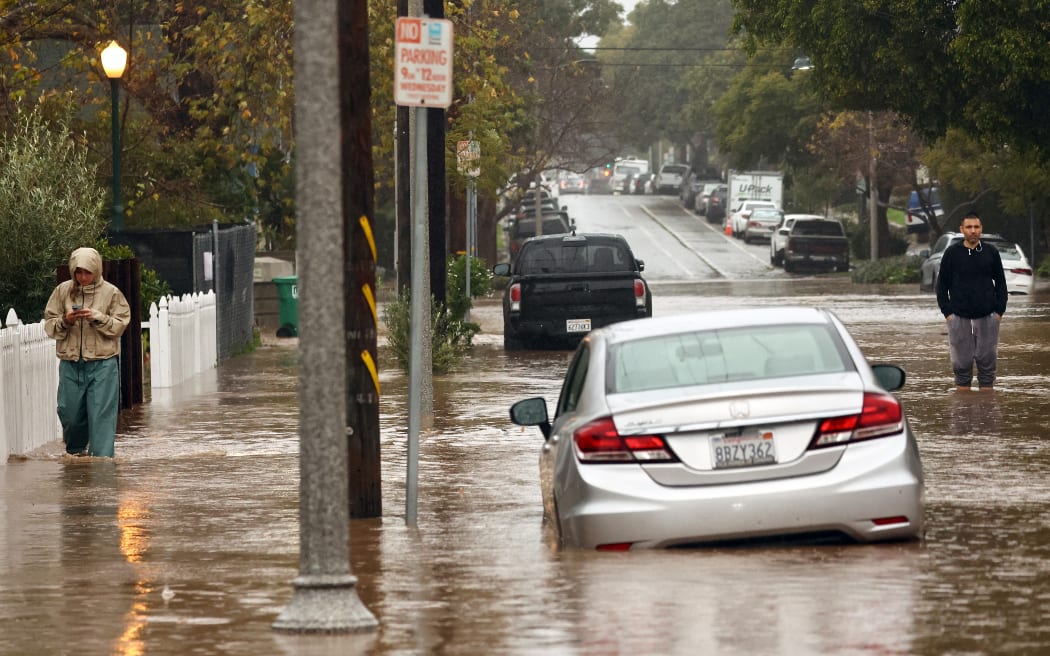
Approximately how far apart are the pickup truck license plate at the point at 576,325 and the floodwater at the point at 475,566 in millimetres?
9256

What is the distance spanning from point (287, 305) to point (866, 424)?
24.1 meters

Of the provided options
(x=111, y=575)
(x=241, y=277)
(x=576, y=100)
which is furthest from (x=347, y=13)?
(x=576, y=100)

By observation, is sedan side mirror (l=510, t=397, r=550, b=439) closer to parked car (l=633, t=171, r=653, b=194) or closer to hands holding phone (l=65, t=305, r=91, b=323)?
hands holding phone (l=65, t=305, r=91, b=323)

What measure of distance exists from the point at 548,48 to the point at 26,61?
108ft

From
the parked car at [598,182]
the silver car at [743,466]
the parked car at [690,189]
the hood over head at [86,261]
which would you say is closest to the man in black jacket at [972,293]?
the hood over head at [86,261]

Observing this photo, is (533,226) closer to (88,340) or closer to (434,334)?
(434,334)

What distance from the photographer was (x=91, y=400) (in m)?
15.2

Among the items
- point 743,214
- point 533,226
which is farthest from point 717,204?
point 533,226

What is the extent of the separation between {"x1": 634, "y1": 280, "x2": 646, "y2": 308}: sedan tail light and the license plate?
17.8m

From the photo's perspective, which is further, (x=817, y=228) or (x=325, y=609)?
(x=817, y=228)

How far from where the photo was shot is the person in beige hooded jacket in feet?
49.0

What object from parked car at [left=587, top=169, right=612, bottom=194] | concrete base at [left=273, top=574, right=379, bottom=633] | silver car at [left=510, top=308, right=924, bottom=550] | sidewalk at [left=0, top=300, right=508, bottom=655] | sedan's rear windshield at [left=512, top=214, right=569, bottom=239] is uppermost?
parked car at [left=587, top=169, right=612, bottom=194]

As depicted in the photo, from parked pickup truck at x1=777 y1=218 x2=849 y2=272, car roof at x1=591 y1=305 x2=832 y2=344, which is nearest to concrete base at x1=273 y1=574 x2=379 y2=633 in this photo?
car roof at x1=591 y1=305 x2=832 y2=344

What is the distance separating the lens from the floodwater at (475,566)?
25.7 feet
